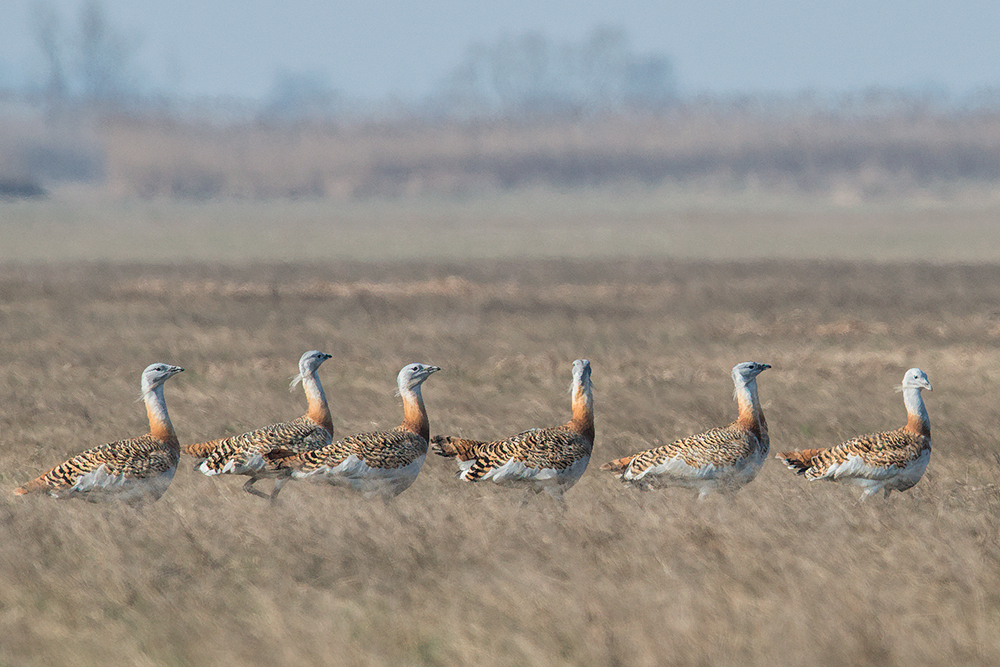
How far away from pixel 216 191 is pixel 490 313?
148ft

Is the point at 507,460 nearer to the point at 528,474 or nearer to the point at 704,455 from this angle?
the point at 528,474

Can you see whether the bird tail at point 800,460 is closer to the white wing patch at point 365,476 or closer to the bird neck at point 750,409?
the bird neck at point 750,409

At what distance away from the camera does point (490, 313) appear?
24.3m

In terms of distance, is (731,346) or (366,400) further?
(731,346)

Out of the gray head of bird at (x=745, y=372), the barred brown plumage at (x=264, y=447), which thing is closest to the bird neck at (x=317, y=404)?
the barred brown plumage at (x=264, y=447)

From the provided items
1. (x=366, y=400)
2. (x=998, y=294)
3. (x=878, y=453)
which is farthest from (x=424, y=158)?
(x=878, y=453)

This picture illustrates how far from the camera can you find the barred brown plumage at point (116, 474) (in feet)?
26.0

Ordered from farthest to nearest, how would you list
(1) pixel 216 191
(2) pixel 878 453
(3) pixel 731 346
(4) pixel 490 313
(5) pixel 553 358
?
(1) pixel 216 191 < (4) pixel 490 313 < (3) pixel 731 346 < (5) pixel 553 358 < (2) pixel 878 453

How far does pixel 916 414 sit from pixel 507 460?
8.53 ft

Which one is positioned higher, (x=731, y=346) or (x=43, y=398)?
(x=43, y=398)

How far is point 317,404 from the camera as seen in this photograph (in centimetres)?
909

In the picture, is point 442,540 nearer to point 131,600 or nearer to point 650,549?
point 650,549

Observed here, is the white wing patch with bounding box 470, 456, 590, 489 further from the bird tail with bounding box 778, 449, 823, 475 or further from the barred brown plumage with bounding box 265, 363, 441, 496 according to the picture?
the bird tail with bounding box 778, 449, 823, 475

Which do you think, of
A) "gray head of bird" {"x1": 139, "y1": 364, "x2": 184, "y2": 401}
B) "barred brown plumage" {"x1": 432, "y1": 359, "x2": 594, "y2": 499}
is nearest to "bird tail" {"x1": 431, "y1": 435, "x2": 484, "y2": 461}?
"barred brown plumage" {"x1": 432, "y1": 359, "x2": 594, "y2": 499}
